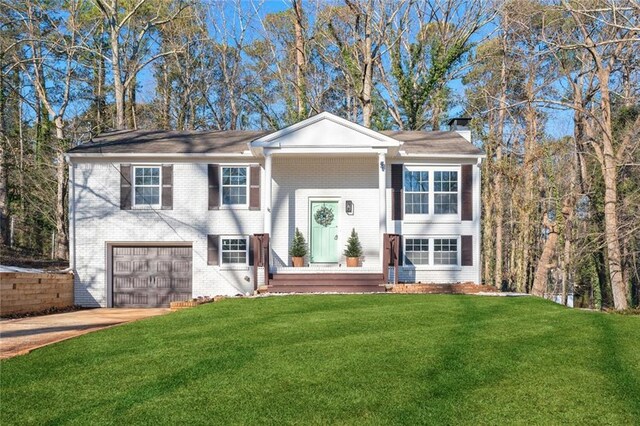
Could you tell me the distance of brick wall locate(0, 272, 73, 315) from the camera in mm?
13366

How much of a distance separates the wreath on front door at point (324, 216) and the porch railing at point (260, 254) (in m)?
1.97

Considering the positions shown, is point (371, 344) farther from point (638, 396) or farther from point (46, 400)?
point (46, 400)

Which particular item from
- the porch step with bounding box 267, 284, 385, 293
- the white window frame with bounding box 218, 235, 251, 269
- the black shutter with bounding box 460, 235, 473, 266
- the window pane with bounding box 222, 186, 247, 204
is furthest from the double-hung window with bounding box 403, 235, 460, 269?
the window pane with bounding box 222, 186, 247, 204

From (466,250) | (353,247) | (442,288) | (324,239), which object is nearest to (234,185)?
(324,239)

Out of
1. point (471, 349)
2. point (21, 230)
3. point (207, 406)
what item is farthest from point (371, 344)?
point (21, 230)

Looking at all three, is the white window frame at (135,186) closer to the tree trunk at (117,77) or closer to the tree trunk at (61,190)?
the tree trunk at (117,77)

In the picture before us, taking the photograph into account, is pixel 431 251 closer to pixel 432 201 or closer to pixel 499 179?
pixel 432 201

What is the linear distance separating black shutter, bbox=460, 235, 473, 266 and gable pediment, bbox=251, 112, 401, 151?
3.38 metres

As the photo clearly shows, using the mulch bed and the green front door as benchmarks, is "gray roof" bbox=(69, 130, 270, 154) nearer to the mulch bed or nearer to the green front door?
the green front door

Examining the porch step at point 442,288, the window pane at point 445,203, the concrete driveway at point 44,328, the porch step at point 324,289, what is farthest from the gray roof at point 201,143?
the concrete driveway at point 44,328

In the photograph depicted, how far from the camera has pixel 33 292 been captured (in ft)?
48.3

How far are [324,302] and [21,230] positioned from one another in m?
24.0

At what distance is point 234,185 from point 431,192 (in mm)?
5601

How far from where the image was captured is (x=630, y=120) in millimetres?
25875
